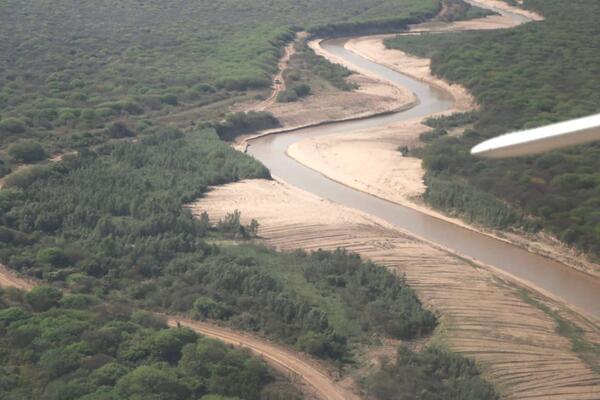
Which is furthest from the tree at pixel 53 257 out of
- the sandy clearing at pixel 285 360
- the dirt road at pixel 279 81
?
the dirt road at pixel 279 81

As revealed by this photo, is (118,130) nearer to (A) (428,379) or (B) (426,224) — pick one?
(B) (426,224)

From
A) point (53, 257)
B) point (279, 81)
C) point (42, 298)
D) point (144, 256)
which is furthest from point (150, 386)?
point (279, 81)

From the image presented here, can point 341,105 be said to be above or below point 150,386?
below

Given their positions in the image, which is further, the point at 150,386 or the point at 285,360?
the point at 285,360

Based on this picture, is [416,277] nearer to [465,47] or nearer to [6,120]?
[6,120]

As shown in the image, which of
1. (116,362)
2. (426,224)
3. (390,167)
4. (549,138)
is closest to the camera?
(549,138)

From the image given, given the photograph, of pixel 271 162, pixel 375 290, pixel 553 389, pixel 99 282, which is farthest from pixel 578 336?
pixel 271 162

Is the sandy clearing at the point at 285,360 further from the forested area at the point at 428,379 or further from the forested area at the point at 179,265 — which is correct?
the forested area at the point at 428,379
